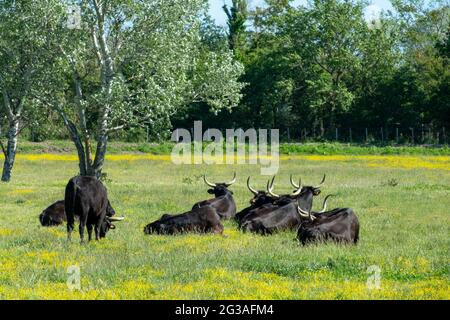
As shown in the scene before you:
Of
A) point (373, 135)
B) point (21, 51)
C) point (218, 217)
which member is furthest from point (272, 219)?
point (373, 135)

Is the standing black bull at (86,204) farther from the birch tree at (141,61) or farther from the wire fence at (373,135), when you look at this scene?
the wire fence at (373,135)

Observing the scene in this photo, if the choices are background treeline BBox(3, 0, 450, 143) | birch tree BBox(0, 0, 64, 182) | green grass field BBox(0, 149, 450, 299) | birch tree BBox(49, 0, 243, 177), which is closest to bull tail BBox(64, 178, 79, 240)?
green grass field BBox(0, 149, 450, 299)

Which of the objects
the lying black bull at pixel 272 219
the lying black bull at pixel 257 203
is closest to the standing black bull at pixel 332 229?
the lying black bull at pixel 272 219

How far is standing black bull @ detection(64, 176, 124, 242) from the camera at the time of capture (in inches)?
616

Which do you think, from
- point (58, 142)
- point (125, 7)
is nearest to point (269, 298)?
point (125, 7)

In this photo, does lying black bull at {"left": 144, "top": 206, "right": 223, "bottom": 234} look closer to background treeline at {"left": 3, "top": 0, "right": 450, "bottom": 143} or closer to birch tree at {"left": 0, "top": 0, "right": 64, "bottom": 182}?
birch tree at {"left": 0, "top": 0, "right": 64, "bottom": 182}

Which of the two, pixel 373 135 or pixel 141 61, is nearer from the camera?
pixel 141 61

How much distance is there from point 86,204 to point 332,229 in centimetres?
492

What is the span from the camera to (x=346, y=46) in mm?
70125

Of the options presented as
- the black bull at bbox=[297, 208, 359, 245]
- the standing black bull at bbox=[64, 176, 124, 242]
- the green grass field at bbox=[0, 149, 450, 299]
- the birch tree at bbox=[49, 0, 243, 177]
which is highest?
the birch tree at bbox=[49, 0, 243, 177]

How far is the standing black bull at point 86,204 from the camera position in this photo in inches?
616

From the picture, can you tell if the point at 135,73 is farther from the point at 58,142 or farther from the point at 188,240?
the point at 58,142

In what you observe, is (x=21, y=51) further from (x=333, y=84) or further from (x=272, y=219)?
(x=333, y=84)

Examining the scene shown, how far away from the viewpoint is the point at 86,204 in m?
15.7
